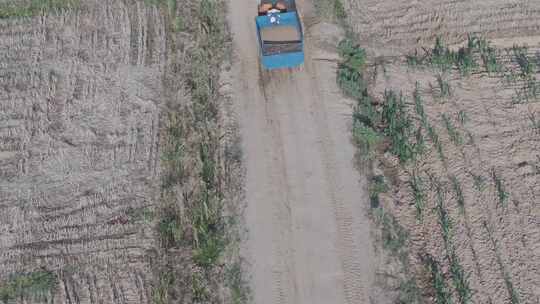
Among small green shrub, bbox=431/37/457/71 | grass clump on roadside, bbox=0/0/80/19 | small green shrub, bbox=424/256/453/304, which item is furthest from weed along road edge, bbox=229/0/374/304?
grass clump on roadside, bbox=0/0/80/19

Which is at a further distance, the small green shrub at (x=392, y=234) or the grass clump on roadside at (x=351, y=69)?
the grass clump on roadside at (x=351, y=69)

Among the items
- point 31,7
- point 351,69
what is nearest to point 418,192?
point 351,69

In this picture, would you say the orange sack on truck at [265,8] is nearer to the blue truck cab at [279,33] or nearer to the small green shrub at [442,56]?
the blue truck cab at [279,33]

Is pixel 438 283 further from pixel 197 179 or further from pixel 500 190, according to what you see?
pixel 197 179

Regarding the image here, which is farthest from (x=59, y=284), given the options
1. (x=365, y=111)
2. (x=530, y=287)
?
(x=530, y=287)

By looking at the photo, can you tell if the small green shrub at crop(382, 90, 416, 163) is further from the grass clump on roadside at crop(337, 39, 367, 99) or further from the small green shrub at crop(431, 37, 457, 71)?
the small green shrub at crop(431, 37, 457, 71)

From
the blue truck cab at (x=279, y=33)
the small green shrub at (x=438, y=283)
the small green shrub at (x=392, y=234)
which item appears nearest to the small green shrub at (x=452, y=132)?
the small green shrub at (x=392, y=234)

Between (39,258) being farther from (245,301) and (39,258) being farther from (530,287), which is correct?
(530,287)
